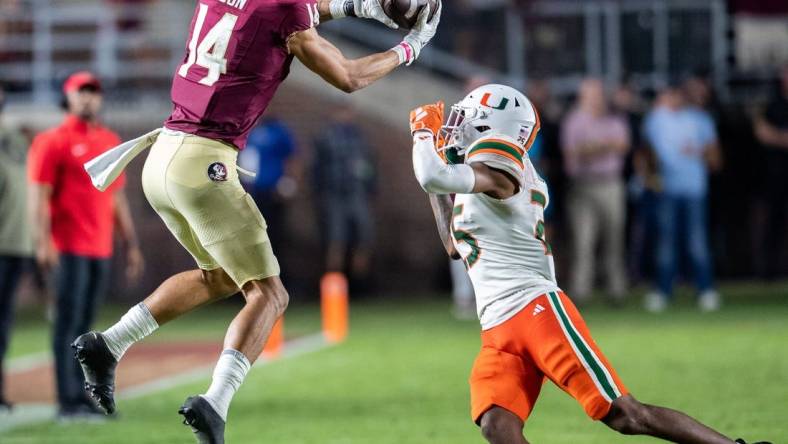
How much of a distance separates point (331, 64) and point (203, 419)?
163cm

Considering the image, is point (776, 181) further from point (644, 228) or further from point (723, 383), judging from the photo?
point (723, 383)

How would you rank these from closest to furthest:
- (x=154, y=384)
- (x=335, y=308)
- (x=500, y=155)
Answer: (x=500, y=155) → (x=154, y=384) → (x=335, y=308)

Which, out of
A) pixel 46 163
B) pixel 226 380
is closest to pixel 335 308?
pixel 46 163

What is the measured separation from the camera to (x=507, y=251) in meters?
5.97

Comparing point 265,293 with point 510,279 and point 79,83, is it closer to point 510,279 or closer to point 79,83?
point 510,279

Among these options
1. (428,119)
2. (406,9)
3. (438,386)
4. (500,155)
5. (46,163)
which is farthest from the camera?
(438,386)

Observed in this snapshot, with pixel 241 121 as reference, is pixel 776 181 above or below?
below

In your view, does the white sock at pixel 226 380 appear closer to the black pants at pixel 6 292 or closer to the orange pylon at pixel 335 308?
the black pants at pixel 6 292

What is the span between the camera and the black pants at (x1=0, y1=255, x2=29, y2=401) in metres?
9.25

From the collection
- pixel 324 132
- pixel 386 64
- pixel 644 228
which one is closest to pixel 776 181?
pixel 644 228

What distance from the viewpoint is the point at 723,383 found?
929 centimetres

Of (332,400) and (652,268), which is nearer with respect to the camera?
(332,400)

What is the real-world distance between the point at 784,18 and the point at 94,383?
1341 centimetres

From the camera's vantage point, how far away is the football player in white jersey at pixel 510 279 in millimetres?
5680
